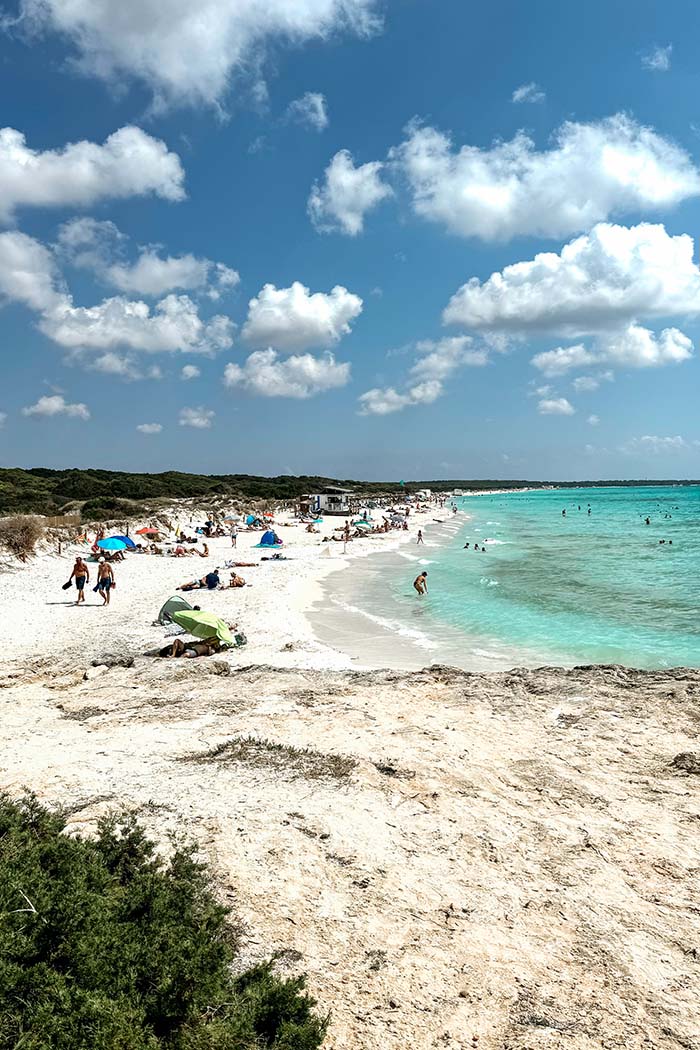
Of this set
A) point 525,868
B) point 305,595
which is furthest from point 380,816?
point 305,595

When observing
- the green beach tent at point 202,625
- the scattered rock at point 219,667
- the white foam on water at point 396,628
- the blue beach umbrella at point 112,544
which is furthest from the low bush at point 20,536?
the scattered rock at point 219,667

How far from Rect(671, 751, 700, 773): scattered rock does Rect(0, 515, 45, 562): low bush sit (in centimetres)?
2753

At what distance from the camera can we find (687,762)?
7953 millimetres

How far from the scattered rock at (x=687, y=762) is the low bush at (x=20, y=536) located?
27527mm

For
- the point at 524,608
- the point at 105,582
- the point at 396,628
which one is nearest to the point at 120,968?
the point at 396,628

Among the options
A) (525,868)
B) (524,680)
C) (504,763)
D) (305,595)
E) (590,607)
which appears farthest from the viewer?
(305,595)

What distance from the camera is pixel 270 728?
896cm

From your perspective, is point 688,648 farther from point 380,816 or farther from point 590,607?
point 380,816

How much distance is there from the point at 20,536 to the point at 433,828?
27309 mm

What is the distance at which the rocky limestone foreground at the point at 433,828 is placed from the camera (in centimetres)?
424

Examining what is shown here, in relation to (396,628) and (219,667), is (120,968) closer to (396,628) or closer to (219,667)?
A: (219,667)

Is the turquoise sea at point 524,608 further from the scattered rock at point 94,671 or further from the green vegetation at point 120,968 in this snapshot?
the green vegetation at point 120,968

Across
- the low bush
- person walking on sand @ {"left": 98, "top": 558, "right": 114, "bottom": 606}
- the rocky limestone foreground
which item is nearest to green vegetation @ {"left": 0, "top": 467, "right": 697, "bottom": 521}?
the low bush

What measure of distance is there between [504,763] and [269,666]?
247 inches
